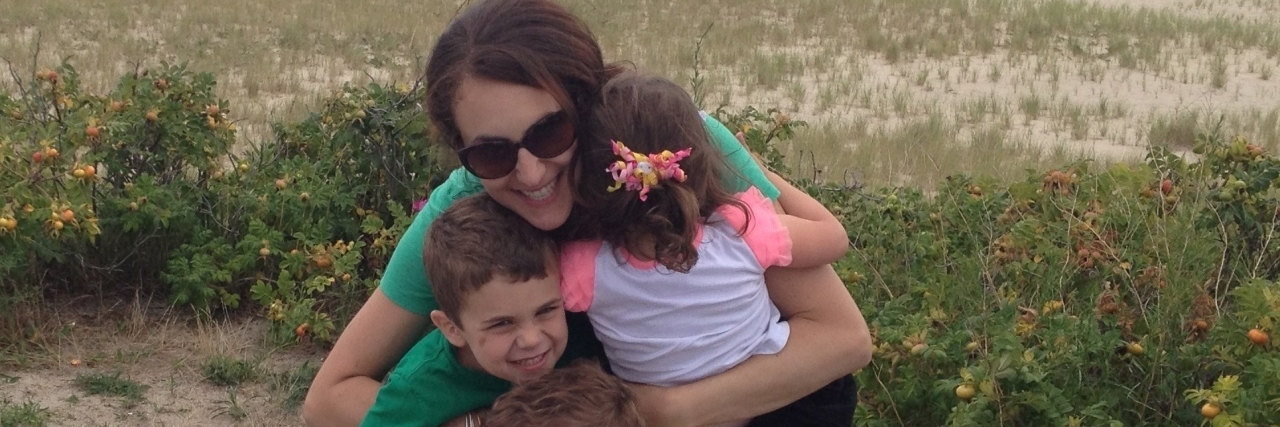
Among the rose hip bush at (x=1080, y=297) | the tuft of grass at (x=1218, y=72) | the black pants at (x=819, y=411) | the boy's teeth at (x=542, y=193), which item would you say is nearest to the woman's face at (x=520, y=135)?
the boy's teeth at (x=542, y=193)

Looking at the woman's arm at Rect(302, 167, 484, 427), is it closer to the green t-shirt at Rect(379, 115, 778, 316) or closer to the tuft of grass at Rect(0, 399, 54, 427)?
the green t-shirt at Rect(379, 115, 778, 316)

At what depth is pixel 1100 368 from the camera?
3246 millimetres

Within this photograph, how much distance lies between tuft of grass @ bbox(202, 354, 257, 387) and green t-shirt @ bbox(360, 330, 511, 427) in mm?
1908

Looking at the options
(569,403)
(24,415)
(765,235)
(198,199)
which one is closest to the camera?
(569,403)

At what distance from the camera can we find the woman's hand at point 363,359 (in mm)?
2641

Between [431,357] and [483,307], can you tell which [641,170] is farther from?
[431,357]

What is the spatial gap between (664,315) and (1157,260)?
6.09 feet

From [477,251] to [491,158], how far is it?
17 cm

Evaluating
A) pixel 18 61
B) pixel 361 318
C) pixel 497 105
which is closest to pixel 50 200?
pixel 361 318

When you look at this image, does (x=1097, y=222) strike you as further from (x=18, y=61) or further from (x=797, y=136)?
(x=18, y=61)

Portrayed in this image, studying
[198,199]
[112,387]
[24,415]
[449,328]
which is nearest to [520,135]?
[449,328]

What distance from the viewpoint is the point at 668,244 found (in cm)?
233

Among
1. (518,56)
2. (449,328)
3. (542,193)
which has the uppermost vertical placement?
(518,56)

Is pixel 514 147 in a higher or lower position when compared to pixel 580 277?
higher
